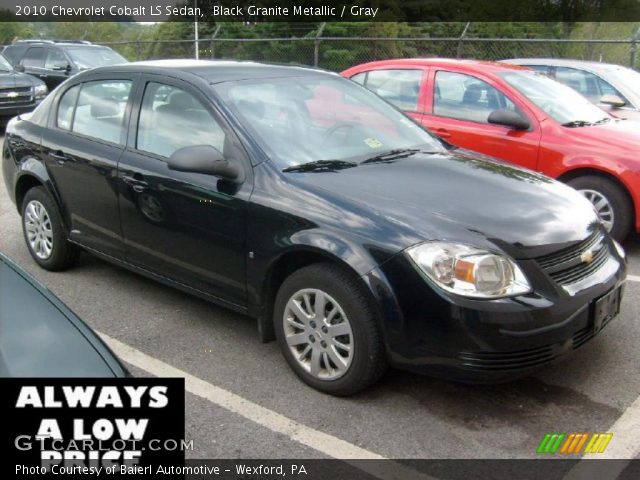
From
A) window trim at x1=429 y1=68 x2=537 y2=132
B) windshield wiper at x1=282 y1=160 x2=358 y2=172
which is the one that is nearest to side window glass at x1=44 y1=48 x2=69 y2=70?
window trim at x1=429 y1=68 x2=537 y2=132

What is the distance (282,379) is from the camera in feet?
11.9

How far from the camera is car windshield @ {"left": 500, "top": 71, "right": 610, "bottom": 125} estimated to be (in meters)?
6.15

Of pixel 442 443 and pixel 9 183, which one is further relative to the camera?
pixel 9 183

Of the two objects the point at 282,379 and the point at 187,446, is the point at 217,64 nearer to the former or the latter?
the point at 282,379

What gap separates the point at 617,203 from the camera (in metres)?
5.66

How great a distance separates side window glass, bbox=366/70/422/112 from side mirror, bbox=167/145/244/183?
10.7 ft

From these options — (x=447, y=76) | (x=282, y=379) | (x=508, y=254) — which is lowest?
(x=282, y=379)

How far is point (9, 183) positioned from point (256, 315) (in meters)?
2.93

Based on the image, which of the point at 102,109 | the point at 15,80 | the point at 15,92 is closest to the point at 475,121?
the point at 102,109

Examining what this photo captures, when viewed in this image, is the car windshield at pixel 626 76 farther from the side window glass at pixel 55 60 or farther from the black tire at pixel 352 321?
the side window glass at pixel 55 60

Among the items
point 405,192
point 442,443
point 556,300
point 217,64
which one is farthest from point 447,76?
point 442,443

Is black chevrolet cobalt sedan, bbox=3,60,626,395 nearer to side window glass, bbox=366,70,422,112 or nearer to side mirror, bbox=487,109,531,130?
side mirror, bbox=487,109,531,130

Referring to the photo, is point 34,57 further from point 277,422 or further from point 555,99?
point 277,422

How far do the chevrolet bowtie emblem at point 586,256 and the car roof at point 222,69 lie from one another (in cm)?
211
